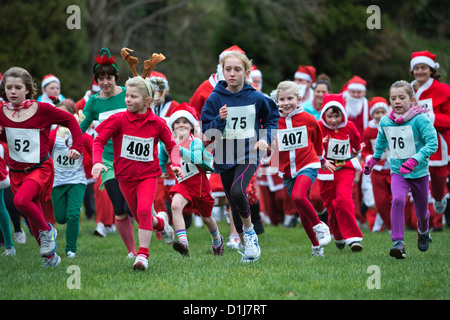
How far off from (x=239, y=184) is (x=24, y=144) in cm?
247

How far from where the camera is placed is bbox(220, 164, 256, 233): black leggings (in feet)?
23.2

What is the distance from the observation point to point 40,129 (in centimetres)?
736

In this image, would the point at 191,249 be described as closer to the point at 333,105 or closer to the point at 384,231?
the point at 333,105

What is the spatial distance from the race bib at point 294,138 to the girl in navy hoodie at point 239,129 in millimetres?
868

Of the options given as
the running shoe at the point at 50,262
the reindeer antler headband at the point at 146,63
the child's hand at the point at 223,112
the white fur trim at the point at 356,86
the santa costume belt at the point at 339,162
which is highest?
the white fur trim at the point at 356,86

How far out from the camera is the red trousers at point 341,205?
8711 mm

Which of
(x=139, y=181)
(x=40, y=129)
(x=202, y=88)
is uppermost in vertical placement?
(x=202, y=88)

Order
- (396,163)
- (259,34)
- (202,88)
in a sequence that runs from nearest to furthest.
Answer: (396,163)
(202,88)
(259,34)

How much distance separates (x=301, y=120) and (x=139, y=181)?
2337 mm

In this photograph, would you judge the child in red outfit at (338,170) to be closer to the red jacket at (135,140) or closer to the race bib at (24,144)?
the red jacket at (135,140)

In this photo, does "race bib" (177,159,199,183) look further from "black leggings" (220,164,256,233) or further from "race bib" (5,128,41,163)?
"race bib" (5,128,41,163)

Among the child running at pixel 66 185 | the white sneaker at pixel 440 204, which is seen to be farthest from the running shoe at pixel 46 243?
the white sneaker at pixel 440 204

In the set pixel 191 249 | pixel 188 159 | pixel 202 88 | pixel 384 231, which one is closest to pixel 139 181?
pixel 188 159

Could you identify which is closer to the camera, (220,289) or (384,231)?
(220,289)
